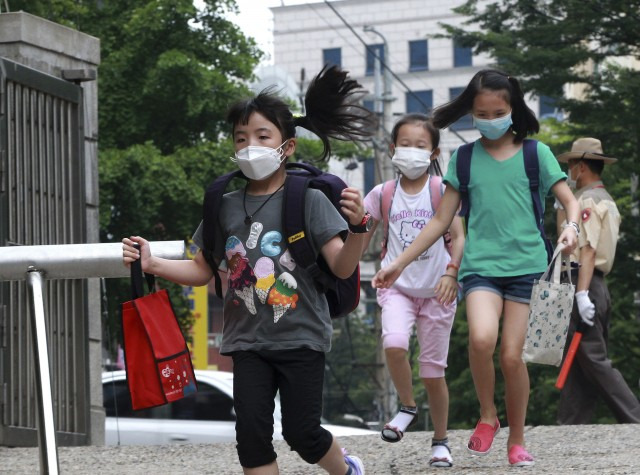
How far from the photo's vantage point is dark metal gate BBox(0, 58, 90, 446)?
9.55 metres

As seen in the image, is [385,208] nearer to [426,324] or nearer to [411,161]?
[411,161]

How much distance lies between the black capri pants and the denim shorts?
168 cm

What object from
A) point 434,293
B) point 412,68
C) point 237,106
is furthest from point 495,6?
point 412,68

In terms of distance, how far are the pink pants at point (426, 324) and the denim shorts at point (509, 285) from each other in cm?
53

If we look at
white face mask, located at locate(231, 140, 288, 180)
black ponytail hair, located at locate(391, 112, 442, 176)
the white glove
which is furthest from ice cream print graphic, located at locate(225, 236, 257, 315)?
the white glove

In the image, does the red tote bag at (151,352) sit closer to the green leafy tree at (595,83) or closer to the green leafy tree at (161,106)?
the green leafy tree at (595,83)

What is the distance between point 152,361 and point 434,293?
9.02 ft

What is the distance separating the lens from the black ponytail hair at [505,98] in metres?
6.91

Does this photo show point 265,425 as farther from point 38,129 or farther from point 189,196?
point 189,196

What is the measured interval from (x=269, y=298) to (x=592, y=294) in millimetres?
5492

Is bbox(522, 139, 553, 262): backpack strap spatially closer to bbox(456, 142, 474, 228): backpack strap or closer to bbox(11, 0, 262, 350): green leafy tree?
bbox(456, 142, 474, 228): backpack strap

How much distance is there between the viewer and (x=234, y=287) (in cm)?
538

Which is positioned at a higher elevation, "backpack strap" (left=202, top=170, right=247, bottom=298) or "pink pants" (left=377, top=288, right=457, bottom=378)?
"backpack strap" (left=202, top=170, right=247, bottom=298)

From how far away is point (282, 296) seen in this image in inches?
208
